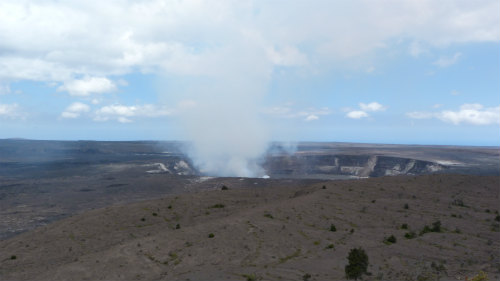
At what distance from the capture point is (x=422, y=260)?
18828mm

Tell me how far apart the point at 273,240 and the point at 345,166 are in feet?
317

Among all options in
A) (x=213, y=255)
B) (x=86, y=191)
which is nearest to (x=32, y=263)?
(x=213, y=255)

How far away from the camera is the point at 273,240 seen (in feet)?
74.6

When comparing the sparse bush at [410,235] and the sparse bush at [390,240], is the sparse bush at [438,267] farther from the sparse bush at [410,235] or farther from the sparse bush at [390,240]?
the sparse bush at [410,235]

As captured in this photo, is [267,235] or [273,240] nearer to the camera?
[273,240]

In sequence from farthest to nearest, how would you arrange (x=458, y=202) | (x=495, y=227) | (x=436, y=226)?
(x=458, y=202) → (x=495, y=227) → (x=436, y=226)

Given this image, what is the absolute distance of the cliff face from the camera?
10024cm

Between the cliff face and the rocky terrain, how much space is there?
207 feet

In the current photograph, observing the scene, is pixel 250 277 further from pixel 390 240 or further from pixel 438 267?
pixel 390 240

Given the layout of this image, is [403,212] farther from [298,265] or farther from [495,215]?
[298,265]

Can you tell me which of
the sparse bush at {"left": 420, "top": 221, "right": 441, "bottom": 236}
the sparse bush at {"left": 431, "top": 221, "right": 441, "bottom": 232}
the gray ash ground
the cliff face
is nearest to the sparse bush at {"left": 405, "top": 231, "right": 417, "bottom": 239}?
the gray ash ground

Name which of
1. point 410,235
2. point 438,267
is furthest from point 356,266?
point 410,235

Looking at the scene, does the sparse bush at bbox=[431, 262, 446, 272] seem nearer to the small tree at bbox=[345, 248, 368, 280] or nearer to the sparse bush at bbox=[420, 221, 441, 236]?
the small tree at bbox=[345, 248, 368, 280]

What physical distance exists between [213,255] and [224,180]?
5084 centimetres
